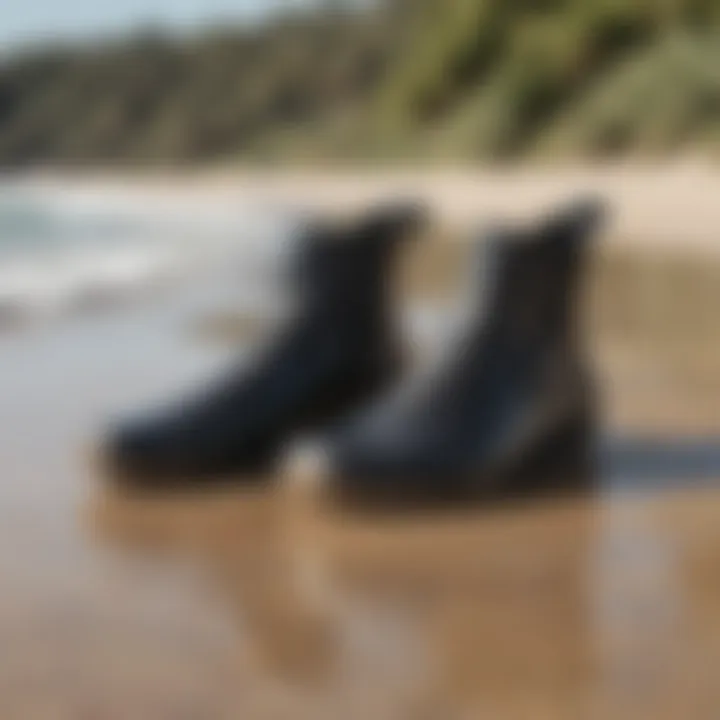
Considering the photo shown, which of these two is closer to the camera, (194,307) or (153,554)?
(153,554)

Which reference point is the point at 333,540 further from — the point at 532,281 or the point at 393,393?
the point at 532,281

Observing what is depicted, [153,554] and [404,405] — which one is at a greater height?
[404,405]

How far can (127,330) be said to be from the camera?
4496mm

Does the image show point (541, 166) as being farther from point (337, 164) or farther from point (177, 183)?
point (177, 183)

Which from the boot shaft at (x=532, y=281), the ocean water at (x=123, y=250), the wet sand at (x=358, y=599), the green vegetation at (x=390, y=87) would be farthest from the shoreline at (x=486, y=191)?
the wet sand at (x=358, y=599)

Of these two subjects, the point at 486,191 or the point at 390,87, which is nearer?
the point at 486,191


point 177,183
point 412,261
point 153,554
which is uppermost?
point 177,183

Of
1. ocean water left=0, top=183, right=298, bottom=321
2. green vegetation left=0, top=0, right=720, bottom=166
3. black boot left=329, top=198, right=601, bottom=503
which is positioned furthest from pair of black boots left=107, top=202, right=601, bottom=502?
green vegetation left=0, top=0, right=720, bottom=166

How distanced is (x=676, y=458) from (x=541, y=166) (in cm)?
1592

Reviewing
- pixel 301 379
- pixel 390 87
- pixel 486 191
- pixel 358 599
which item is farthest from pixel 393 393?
pixel 390 87

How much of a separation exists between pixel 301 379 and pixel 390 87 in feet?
78.1

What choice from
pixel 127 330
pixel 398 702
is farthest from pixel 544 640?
pixel 127 330

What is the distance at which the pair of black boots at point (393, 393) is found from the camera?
2158mm

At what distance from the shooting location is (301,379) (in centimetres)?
236
